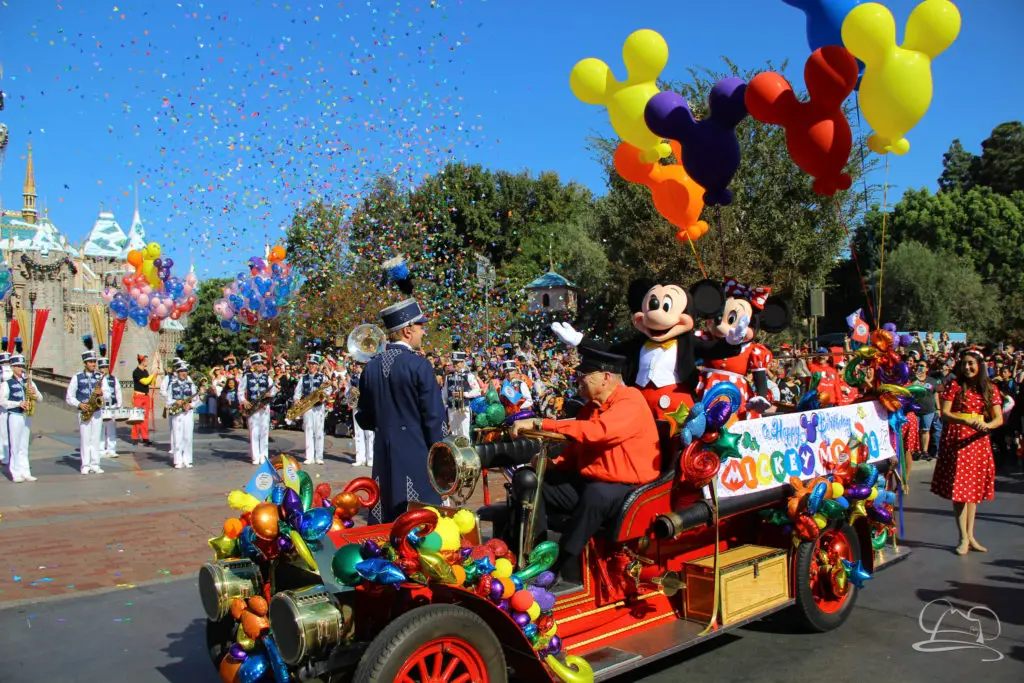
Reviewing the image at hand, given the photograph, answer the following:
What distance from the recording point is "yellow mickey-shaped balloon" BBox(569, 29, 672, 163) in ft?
21.8

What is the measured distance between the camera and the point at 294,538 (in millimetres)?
3354

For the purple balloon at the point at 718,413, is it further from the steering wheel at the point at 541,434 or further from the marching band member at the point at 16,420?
the marching band member at the point at 16,420

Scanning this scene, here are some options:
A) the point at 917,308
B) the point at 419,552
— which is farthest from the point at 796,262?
the point at 419,552

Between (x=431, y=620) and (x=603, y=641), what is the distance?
53.5 inches

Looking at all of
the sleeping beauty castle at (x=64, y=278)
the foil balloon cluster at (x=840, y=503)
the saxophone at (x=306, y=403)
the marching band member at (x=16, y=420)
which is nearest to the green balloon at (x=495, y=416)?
the foil balloon cluster at (x=840, y=503)

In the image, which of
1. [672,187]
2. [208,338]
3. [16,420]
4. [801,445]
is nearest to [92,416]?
[16,420]

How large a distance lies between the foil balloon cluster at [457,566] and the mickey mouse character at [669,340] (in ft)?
5.73

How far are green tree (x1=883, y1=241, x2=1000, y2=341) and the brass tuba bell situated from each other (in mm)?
32418

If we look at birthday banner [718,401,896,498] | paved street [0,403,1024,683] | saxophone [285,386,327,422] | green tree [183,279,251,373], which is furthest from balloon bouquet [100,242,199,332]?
green tree [183,279,251,373]

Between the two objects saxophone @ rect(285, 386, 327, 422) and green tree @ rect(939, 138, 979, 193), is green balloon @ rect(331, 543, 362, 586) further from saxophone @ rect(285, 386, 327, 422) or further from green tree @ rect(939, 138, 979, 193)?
green tree @ rect(939, 138, 979, 193)

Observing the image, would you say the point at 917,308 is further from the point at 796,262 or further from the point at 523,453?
the point at 523,453

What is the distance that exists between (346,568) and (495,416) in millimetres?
1616

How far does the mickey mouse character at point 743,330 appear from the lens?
593 centimetres

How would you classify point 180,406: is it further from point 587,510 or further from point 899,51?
point 899,51
